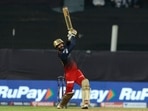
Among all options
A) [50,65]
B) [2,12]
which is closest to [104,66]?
[50,65]

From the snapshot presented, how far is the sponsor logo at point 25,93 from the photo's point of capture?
17844 mm

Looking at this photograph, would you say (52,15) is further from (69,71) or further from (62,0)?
(69,71)

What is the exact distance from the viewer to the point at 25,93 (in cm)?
1789

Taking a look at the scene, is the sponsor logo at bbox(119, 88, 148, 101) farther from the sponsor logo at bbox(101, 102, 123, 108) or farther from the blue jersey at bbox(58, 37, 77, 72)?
the blue jersey at bbox(58, 37, 77, 72)

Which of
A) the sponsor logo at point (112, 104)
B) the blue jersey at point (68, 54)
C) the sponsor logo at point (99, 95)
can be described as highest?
the blue jersey at point (68, 54)

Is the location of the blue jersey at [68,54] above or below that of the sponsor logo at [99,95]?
above

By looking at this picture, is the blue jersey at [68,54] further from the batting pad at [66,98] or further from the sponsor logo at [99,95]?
the sponsor logo at [99,95]

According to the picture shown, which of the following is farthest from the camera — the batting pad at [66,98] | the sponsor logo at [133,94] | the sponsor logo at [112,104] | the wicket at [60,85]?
the sponsor logo at [133,94]

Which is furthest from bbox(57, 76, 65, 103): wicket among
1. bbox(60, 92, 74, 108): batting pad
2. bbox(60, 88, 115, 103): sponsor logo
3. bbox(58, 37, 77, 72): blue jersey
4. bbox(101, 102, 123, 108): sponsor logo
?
bbox(58, 37, 77, 72): blue jersey

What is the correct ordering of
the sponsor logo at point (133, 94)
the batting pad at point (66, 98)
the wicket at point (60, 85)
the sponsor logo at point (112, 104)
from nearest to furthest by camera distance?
the batting pad at point (66, 98) < the wicket at point (60, 85) < the sponsor logo at point (112, 104) < the sponsor logo at point (133, 94)

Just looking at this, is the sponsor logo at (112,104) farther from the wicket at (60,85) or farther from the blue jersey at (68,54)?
the blue jersey at (68,54)

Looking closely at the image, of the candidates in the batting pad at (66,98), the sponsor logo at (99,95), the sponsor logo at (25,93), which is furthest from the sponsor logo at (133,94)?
the batting pad at (66,98)

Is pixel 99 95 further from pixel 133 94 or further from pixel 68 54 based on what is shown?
pixel 68 54

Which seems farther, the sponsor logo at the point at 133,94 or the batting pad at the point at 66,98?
the sponsor logo at the point at 133,94
